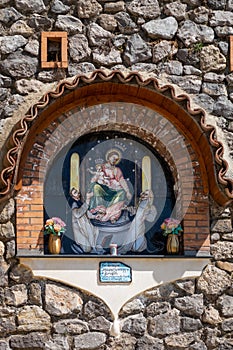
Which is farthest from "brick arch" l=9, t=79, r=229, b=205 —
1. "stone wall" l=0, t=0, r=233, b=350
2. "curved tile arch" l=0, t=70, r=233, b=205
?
"stone wall" l=0, t=0, r=233, b=350

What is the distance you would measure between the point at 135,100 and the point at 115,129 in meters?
0.34

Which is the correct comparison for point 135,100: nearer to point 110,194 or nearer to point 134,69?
point 134,69

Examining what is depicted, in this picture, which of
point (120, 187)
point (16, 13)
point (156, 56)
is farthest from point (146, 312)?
point (16, 13)

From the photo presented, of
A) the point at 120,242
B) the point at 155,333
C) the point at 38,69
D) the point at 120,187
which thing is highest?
the point at 38,69

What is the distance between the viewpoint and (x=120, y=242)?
7484mm

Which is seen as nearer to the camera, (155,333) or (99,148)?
(155,333)

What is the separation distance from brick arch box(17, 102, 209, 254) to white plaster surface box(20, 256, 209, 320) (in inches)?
5.6

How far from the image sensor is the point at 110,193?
7.58 meters

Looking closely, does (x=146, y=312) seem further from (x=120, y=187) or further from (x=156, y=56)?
(x=156, y=56)

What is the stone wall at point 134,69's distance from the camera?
23.2 feet

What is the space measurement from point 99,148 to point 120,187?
1.34 feet

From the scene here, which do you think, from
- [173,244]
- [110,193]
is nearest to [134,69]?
[110,193]

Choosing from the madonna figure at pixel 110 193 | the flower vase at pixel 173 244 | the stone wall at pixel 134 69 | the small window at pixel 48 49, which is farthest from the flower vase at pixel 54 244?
the small window at pixel 48 49

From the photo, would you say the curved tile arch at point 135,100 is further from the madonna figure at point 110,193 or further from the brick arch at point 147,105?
the madonna figure at point 110,193
